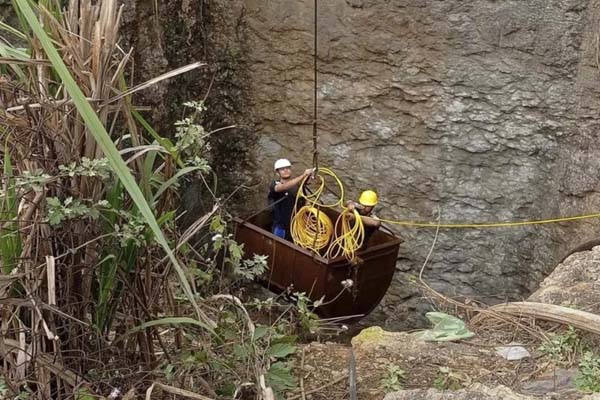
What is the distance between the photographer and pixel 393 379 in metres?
2.44

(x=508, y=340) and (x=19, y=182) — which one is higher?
(x=19, y=182)

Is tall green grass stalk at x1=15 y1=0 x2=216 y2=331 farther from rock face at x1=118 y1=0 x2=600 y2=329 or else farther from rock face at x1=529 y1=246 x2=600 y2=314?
rock face at x1=118 y1=0 x2=600 y2=329

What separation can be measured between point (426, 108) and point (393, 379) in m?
3.99

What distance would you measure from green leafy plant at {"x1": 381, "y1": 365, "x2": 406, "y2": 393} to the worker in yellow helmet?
7.86 ft

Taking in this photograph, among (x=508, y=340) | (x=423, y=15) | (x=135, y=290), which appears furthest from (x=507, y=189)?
(x=135, y=290)

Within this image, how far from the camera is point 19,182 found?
171 cm

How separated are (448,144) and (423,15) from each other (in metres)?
0.99

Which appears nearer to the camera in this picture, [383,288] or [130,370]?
[130,370]

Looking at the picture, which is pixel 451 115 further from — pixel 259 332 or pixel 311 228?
pixel 259 332

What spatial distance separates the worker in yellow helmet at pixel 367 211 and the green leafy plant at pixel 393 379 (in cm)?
239

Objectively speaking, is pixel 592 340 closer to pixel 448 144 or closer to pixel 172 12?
pixel 448 144

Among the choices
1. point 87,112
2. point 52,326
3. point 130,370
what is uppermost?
point 87,112

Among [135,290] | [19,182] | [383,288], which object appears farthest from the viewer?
[383,288]

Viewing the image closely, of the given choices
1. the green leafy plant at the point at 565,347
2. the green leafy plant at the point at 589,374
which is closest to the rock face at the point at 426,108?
the green leafy plant at the point at 565,347
